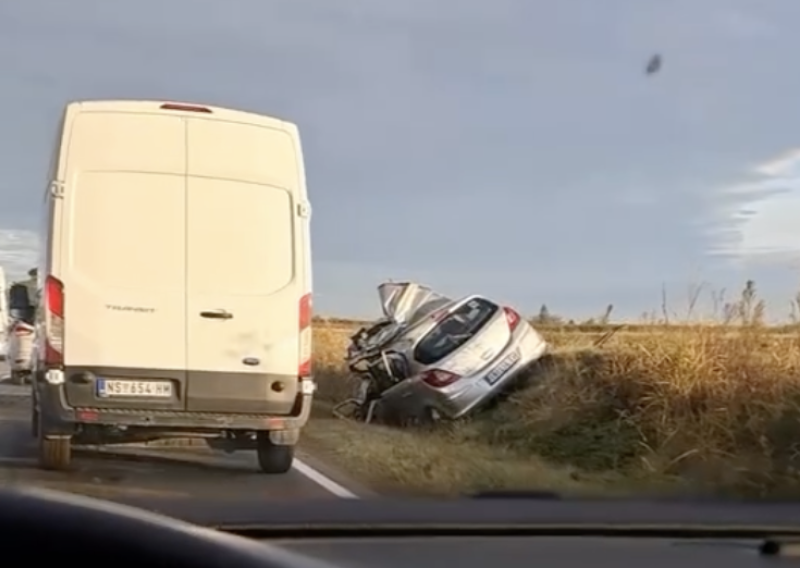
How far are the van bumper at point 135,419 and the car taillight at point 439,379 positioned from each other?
626 cm

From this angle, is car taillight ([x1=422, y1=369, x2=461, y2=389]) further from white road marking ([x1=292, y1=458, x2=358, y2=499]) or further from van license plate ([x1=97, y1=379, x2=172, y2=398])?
van license plate ([x1=97, y1=379, x2=172, y2=398])

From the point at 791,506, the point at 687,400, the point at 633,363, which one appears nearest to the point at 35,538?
the point at 791,506

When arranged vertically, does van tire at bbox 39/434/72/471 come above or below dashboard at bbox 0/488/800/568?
below

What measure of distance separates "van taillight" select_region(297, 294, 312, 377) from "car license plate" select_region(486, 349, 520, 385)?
266 inches

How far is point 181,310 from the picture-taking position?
1098cm

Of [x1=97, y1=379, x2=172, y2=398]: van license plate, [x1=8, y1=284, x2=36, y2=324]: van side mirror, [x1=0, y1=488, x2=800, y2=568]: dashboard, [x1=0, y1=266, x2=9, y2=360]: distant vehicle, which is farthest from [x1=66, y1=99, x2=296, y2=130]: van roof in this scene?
[x1=0, y1=266, x2=9, y2=360]: distant vehicle

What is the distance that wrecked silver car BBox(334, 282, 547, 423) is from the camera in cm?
1766

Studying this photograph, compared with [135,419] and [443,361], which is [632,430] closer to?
[443,361]

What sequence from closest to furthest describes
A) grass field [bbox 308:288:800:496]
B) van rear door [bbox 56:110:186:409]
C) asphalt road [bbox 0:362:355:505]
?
asphalt road [bbox 0:362:355:505], van rear door [bbox 56:110:186:409], grass field [bbox 308:288:800:496]

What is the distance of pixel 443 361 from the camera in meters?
17.7

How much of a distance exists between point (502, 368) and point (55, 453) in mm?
8028

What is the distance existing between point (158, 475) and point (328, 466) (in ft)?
7.77

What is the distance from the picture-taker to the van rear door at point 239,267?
10.8m

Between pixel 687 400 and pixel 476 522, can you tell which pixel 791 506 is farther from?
pixel 687 400
